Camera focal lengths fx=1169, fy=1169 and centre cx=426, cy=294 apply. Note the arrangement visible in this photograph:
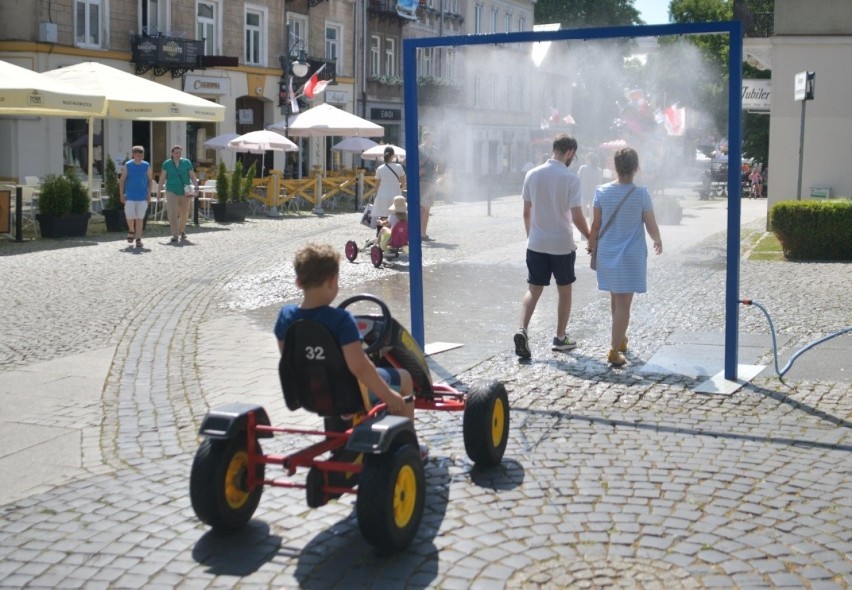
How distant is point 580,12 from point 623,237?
6563cm

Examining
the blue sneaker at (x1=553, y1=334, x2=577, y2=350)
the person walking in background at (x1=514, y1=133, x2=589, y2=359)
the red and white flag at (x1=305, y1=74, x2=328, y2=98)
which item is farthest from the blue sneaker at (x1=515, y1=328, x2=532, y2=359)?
the red and white flag at (x1=305, y1=74, x2=328, y2=98)

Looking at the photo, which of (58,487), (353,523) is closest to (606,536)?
(353,523)

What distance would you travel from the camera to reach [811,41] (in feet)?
70.6

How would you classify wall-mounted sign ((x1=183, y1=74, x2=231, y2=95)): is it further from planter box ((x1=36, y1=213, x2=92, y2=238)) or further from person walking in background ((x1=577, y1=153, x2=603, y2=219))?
person walking in background ((x1=577, y1=153, x2=603, y2=219))

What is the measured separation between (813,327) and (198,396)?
5.55 m

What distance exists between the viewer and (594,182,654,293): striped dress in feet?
27.9

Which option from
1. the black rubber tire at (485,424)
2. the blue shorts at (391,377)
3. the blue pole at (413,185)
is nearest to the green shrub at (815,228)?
the blue pole at (413,185)

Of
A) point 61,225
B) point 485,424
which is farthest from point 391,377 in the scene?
point 61,225

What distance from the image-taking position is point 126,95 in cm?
2158

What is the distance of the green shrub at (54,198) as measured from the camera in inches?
755

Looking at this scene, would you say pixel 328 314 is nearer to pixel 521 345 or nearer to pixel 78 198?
pixel 521 345

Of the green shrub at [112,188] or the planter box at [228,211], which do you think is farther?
the planter box at [228,211]

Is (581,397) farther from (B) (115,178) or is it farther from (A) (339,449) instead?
(B) (115,178)

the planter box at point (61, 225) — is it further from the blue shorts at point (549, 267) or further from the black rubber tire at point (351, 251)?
the blue shorts at point (549, 267)
